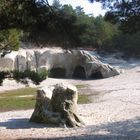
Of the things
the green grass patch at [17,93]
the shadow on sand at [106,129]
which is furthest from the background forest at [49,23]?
the green grass patch at [17,93]

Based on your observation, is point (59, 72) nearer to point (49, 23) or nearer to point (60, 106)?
point (60, 106)

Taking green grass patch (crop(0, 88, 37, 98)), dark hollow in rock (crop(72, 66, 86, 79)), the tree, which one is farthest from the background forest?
dark hollow in rock (crop(72, 66, 86, 79))

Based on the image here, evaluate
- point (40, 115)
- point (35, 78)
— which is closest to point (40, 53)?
point (40, 115)

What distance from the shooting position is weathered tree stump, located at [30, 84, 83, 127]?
16.1 metres

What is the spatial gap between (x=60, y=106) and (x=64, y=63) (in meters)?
32.6

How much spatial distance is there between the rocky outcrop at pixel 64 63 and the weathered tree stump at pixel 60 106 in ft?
86.8

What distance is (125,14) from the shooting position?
31.0ft

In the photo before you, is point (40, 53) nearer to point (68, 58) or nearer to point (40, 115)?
point (68, 58)

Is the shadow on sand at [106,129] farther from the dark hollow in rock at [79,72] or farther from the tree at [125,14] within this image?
the dark hollow in rock at [79,72]

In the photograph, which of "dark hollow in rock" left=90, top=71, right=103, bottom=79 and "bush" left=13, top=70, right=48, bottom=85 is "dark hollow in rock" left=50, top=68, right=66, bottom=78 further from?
"bush" left=13, top=70, right=48, bottom=85

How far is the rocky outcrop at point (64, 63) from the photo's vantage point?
146ft

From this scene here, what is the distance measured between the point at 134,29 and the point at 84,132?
18.5 ft

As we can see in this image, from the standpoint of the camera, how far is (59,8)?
30.3 ft

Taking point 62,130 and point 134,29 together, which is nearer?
point 134,29
